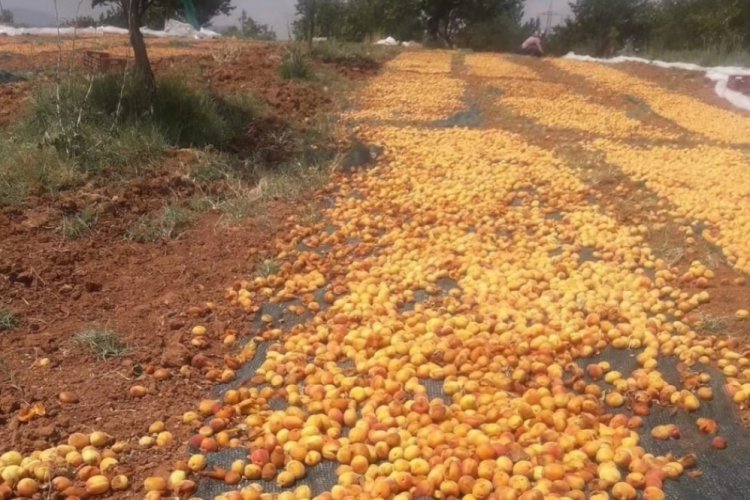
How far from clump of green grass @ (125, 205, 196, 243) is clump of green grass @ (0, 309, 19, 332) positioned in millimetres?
1392

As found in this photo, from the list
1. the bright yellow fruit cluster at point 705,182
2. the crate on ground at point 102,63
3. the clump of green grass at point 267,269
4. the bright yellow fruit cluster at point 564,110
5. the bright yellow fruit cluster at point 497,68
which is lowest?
the clump of green grass at point 267,269

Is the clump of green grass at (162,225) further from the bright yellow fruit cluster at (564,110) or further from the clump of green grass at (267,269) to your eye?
the bright yellow fruit cluster at (564,110)

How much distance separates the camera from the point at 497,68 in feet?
58.7

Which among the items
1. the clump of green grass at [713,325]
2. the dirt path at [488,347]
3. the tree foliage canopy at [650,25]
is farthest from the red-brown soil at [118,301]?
the tree foliage canopy at [650,25]

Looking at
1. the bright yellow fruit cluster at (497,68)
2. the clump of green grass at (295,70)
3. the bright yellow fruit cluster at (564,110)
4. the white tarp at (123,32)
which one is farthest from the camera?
the white tarp at (123,32)

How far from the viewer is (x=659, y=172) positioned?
7.16 metres

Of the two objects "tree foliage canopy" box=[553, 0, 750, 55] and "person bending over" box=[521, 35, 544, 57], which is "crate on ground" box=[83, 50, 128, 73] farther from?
"tree foliage canopy" box=[553, 0, 750, 55]

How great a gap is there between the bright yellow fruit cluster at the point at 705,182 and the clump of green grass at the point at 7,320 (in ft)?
16.2

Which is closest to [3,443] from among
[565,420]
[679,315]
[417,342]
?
[417,342]

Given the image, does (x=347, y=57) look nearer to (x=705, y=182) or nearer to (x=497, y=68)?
(x=497, y=68)

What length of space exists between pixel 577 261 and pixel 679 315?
0.97 meters

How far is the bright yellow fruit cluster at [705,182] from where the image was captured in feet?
17.0

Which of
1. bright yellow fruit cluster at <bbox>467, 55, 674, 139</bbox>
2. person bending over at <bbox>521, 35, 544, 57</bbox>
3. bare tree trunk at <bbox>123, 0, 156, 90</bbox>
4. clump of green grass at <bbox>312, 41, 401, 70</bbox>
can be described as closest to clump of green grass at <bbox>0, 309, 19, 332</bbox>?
bare tree trunk at <bbox>123, 0, 156, 90</bbox>

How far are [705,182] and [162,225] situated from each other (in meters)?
5.54
